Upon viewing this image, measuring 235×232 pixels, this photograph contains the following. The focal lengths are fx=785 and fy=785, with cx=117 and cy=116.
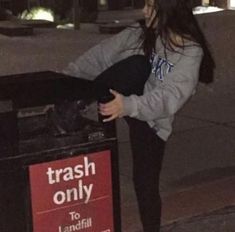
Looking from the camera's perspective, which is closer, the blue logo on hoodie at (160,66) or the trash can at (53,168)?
the trash can at (53,168)

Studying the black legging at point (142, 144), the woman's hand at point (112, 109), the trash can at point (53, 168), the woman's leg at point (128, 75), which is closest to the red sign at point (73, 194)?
the trash can at point (53, 168)

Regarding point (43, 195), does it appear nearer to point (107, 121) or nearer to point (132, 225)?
point (107, 121)

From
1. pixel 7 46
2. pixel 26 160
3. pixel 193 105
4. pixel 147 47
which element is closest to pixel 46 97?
pixel 26 160

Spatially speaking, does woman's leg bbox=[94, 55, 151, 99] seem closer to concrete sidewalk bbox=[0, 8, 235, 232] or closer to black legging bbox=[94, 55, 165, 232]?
black legging bbox=[94, 55, 165, 232]

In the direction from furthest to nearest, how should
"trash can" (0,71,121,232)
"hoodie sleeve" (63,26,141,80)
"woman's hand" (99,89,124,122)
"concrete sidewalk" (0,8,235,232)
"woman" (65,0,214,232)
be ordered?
1. "concrete sidewalk" (0,8,235,232)
2. "hoodie sleeve" (63,26,141,80)
3. "woman" (65,0,214,232)
4. "woman's hand" (99,89,124,122)
5. "trash can" (0,71,121,232)

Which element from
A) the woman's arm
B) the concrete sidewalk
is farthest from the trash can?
the concrete sidewalk

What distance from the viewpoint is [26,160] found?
9.64 ft

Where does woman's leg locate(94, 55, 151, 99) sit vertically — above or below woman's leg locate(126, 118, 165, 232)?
above

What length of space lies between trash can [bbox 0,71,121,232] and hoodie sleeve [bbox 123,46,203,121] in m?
0.26

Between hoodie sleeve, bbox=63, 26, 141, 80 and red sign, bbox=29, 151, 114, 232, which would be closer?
red sign, bbox=29, 151, 114, 232

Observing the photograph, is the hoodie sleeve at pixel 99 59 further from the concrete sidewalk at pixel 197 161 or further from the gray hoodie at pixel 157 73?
the concrete sidewalk at pixel 197 161

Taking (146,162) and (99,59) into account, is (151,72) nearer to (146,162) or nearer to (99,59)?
(99,59)

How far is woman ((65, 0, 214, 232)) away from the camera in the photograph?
3560 mm

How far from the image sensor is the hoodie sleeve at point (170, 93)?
3.42 metres
